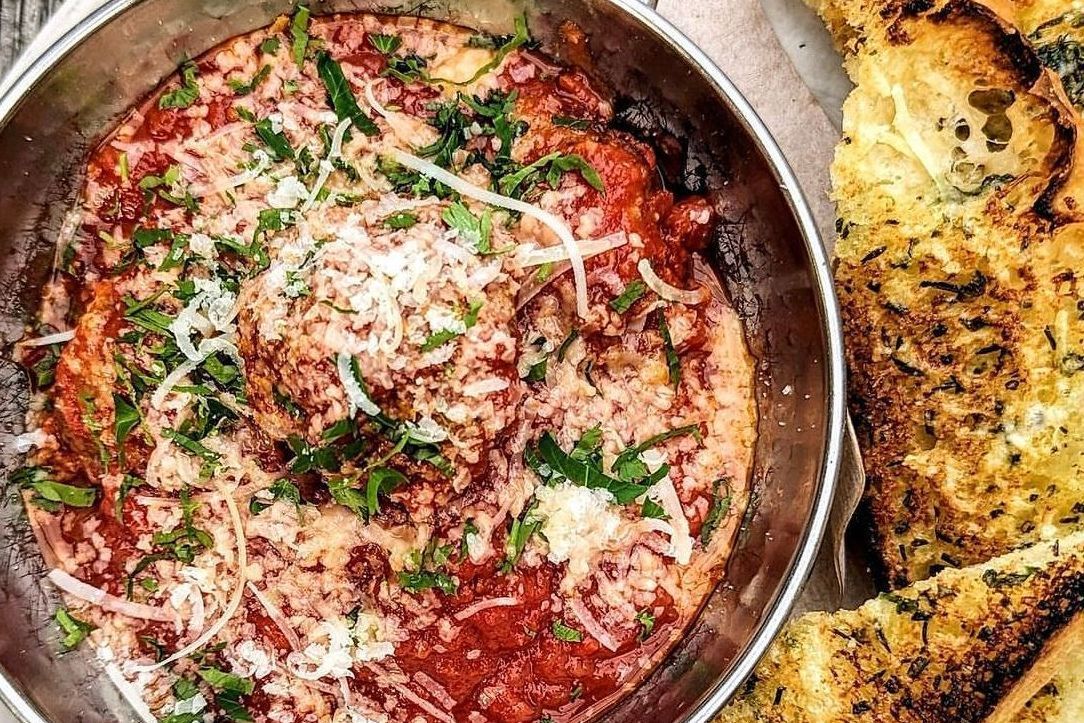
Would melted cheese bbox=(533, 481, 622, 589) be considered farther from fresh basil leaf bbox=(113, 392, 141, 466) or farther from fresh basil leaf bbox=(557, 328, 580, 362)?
fresh basil leaf bbox=(113, 392, 141, 466)

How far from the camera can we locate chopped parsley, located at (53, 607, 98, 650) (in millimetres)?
3412

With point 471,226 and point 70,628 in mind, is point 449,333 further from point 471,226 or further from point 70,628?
point 70,628

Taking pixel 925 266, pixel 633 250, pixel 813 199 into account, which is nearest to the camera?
pixel 633 250

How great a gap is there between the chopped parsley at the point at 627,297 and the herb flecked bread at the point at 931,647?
50.7 inches

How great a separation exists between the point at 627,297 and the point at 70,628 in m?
2.22

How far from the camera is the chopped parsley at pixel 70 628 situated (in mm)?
3412

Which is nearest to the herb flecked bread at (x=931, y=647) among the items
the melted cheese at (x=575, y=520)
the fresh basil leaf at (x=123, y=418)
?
the melted cheese at (x=575, y=520)

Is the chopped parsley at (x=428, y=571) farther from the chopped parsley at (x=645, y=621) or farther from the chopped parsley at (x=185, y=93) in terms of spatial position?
the chopped parsley at (x=185, y=93)

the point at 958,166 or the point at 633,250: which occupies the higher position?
the point at 633,250

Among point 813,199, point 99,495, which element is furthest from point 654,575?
point 99,495

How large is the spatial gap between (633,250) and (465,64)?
0.94 meters

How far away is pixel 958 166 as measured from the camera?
3336 mm

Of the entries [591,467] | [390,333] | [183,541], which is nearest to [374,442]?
[390,333]

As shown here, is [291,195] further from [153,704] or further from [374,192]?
[153,704]
